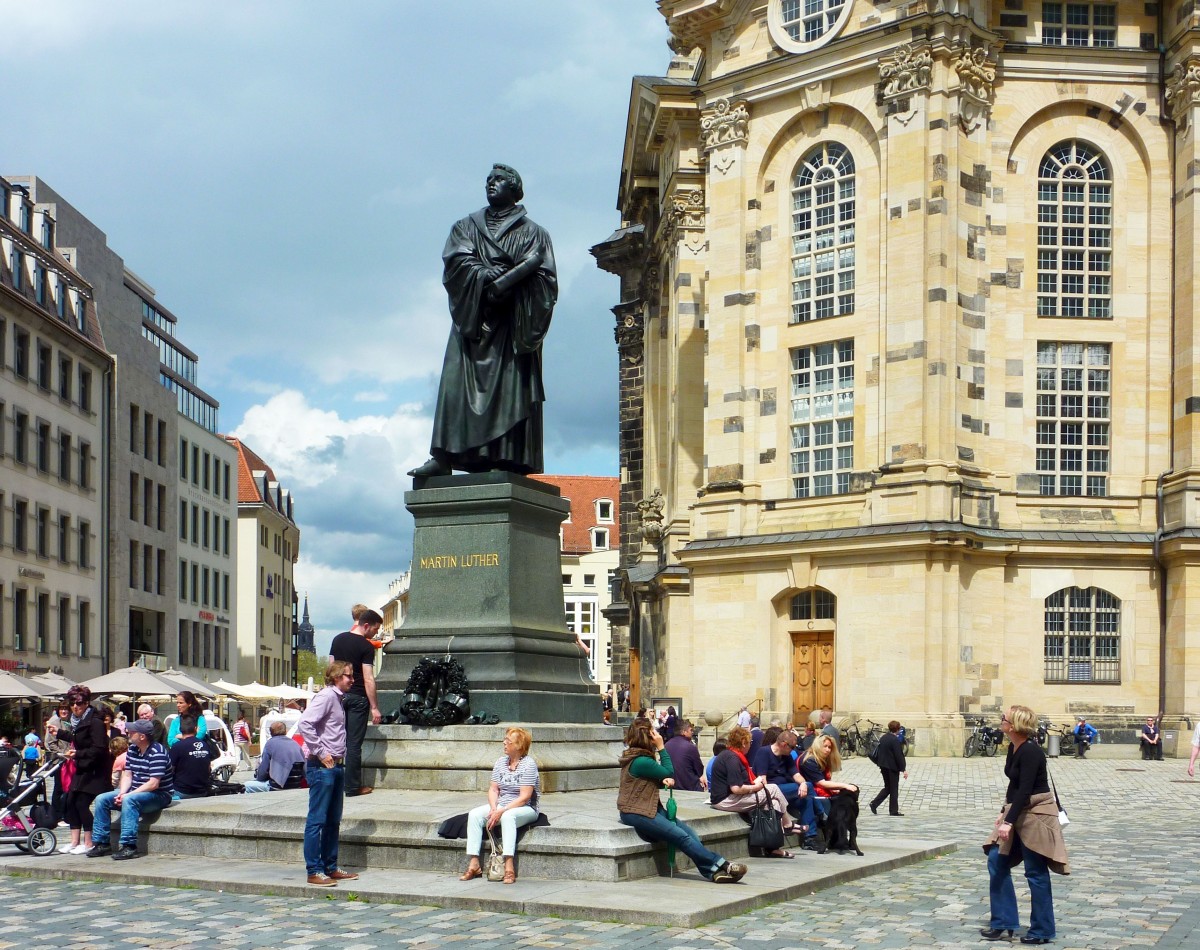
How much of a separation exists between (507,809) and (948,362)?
30.5 metres

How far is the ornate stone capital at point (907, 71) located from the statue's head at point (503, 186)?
27407 millimetres

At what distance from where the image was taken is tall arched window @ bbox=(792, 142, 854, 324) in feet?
144

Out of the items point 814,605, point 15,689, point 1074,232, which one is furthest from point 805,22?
point 15,689

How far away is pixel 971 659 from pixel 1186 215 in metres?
12.7

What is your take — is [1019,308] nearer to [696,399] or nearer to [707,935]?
[696,399]

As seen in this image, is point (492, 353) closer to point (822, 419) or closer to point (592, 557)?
point (822, 419)

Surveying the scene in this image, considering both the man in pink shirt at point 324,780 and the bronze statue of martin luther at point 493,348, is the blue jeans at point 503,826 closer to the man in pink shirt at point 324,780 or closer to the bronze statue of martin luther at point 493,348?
the man in pink shirt at point 324,780

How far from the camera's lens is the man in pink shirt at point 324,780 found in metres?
12.4

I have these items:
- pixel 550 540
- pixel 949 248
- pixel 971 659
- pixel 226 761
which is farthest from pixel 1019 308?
pixel 550 540

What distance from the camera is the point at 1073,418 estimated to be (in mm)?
43250

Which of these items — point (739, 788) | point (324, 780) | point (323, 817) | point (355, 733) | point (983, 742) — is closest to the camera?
point (324, 780)

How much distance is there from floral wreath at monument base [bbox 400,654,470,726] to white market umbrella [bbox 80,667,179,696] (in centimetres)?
1905

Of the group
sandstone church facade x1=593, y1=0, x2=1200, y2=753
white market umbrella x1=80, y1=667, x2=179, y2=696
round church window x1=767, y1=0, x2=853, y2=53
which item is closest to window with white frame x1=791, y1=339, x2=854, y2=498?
sandstone church facade x1=593, y1=0, x2=1200, y2=753

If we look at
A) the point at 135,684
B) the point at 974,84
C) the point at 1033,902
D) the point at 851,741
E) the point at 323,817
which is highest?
the point at 974,84
